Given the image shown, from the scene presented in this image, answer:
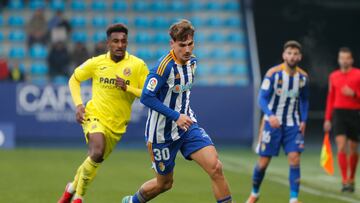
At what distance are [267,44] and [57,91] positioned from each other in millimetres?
8122

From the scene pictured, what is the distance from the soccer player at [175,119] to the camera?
371 inches

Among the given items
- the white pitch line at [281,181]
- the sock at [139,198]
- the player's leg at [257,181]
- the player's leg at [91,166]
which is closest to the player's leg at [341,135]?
the white pitch line at [281,181]

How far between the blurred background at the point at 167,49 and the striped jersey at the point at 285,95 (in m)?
10.4

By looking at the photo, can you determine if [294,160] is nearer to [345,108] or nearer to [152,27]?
[345,108]

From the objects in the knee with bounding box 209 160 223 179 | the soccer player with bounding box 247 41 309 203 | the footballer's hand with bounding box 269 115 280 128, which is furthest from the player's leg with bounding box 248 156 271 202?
the knee with bounding box 209 160 223 179

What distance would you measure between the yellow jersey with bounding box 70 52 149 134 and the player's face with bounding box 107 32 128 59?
15 cm

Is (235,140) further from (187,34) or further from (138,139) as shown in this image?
(187,34)

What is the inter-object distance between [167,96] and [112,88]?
1873 millimetres

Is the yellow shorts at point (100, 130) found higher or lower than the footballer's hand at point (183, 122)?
lower

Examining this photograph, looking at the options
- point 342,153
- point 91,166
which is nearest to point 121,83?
point 91,166

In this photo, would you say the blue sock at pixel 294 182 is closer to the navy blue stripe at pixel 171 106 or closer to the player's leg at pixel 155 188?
the player's leg at pixel 155 188

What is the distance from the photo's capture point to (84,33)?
27.3 meters

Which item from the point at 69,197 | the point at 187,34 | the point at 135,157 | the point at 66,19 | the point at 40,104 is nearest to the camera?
the point at 187,34

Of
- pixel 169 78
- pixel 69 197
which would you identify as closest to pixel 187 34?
pixel 169 78
